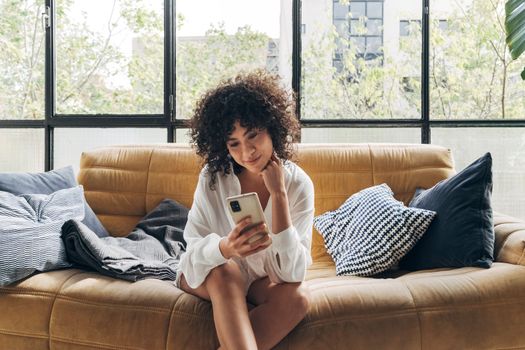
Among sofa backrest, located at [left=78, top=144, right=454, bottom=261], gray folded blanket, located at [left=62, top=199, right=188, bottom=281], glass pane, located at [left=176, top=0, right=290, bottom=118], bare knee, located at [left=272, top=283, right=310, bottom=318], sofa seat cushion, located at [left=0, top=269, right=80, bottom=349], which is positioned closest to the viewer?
bare knee, located at [left=272, top=283, right=310, bottom=318]

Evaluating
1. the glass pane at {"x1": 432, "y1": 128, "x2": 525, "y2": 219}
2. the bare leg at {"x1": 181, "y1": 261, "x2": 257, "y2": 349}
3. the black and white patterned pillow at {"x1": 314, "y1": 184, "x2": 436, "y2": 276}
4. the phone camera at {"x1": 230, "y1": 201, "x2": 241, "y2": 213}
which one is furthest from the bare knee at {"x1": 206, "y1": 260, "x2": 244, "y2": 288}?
the glass pane at {"x1": 432, "y1": 128, "x2": 525, "y2": 219}

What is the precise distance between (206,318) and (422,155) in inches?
53.3

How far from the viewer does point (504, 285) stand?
1.61 metres

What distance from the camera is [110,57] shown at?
3.14 meters

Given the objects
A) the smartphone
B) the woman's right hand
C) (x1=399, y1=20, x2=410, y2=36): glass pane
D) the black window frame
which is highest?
(x1=399, y1=20, x2=410, y2=36): glass pane

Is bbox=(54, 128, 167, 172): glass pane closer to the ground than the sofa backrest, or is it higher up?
higher up

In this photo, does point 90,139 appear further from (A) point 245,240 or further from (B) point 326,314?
(B) point 326,314

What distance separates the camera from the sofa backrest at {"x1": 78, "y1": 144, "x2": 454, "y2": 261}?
2.37m

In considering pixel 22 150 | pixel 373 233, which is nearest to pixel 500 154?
pixel 373 233

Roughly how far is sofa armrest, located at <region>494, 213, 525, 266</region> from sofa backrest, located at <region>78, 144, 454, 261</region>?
0.44 metres

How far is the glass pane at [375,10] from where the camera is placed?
2.94 meters

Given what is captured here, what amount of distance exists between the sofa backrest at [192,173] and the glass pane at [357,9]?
92 centimetres

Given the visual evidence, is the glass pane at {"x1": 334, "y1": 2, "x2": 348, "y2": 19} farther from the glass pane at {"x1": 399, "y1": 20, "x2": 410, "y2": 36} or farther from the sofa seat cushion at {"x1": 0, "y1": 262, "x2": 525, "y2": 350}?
the sofa seat cushion at {"x1": 0, "y1": 262, "x2": 525, "y2": 350}

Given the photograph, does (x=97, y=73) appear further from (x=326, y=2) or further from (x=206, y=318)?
(x=206, y=318)
